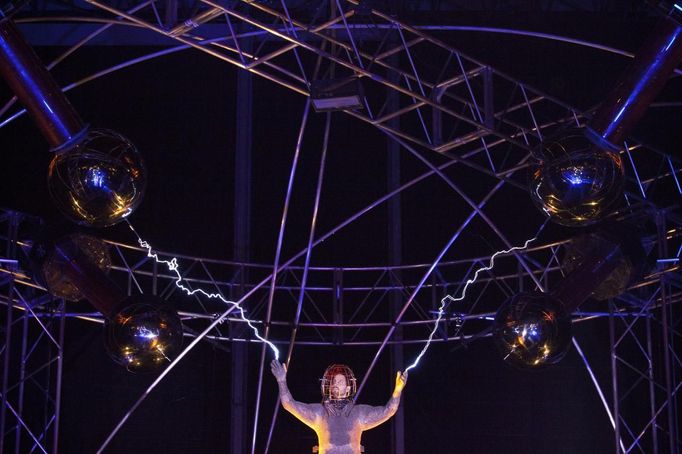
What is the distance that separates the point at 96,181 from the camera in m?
5.26

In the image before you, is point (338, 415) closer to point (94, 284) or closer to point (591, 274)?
point (591, 274)

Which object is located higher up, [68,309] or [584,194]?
[68,309]

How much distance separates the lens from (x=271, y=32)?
9125mm

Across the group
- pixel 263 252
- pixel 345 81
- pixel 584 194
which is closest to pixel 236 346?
pixel 263 252

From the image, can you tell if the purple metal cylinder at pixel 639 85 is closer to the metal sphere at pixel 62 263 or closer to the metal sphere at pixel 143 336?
the metal sphere at pixel 143 336

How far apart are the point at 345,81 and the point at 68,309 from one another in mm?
7586

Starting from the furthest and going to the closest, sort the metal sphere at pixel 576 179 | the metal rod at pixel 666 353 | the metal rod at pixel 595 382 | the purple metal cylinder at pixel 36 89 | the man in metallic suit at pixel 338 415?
the metal rod at pixel 595 382
the metal rod at pixel 666 353
the man in metallic suit at pixel 338 415
the metal sphere at pixel 576 179
the purple metal cylinder at pixel 36 89

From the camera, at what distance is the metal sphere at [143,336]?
6566 mm

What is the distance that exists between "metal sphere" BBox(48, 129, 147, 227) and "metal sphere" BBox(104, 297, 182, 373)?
4.55ft

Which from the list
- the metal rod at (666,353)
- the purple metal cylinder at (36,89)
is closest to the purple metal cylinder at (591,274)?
the metal rod at (666,353)

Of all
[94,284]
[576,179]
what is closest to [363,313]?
[94,284]

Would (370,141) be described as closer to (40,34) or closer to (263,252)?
(263,252)

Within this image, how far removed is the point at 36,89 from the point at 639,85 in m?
3.67

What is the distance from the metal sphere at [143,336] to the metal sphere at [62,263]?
1.17 meters
